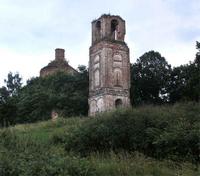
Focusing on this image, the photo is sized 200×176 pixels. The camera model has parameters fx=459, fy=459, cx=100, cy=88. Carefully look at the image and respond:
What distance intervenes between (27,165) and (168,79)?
127 feet

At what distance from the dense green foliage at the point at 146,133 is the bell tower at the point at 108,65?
79.3 ft

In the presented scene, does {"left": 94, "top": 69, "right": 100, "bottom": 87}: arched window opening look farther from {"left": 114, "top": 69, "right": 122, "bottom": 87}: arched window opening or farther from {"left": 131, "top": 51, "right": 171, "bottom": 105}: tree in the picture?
{"left": 131, "top": 51, "right": 171, "bottom": 105}: tree

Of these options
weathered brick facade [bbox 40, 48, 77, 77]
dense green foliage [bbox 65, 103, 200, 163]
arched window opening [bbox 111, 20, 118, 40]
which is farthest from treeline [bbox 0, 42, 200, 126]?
dense green foliage [bbox 65, 103, 200, 163]

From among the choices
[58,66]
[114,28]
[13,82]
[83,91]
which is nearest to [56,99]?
[83,91]

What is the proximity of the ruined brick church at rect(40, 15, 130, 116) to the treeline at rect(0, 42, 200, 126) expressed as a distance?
185cm

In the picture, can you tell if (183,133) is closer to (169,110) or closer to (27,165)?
(169,110)

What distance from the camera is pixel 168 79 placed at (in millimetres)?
48656

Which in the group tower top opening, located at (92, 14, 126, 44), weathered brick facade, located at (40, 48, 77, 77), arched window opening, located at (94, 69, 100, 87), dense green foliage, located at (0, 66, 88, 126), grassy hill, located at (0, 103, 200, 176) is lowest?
grassy hill, located at (0, 103, 200, 176)

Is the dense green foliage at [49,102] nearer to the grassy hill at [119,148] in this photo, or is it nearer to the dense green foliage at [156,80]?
the dense green foliage at [156,80]

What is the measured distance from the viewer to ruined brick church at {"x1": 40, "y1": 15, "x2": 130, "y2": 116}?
42.4 metres

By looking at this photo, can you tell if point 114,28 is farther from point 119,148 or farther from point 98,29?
point 119,148

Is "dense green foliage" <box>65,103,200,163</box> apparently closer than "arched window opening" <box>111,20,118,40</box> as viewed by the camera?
Yes

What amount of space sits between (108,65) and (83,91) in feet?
12.9

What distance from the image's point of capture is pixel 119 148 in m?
16.0
